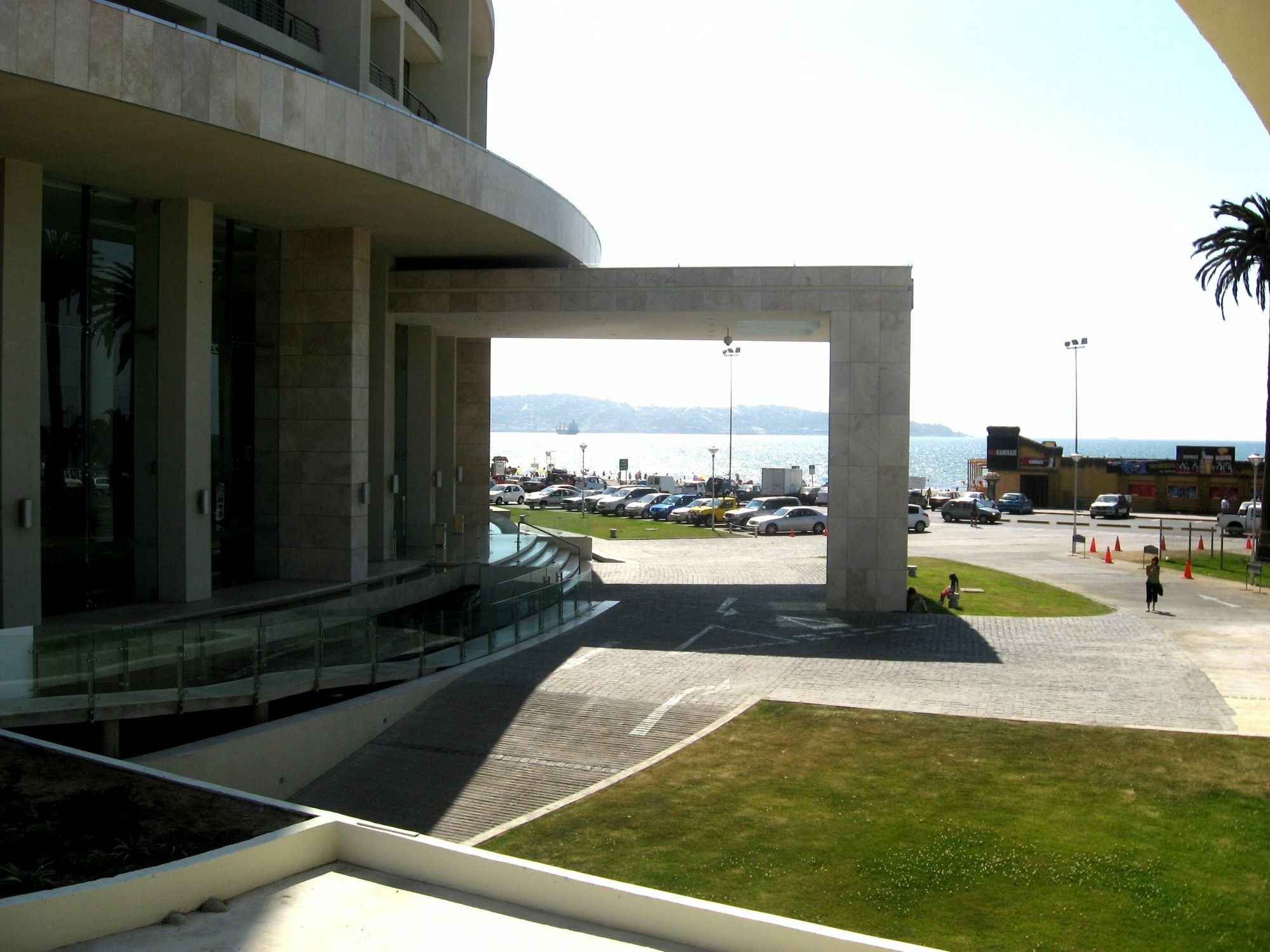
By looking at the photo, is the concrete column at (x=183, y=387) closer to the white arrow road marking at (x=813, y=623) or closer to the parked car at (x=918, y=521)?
the white arrow road marking at (x=813, y=623)

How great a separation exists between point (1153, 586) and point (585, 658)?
1497cm

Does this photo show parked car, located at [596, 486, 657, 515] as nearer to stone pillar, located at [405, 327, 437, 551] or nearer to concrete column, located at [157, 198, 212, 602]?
stone pillar, located at [405, 327, 437, 551]

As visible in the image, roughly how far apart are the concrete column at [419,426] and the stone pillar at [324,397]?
7987 millimetres

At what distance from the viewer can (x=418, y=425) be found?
3247cm

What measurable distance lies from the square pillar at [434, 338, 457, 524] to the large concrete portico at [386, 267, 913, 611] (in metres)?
8.28

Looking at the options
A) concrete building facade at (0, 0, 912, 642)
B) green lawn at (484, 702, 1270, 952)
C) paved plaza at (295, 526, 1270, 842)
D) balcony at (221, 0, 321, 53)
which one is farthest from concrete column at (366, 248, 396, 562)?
green lawn at (484, 702, 1270, 952)

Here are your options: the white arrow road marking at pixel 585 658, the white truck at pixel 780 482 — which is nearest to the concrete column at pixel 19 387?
the white arrow road marking at pixel 585 658

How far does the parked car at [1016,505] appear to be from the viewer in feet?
219

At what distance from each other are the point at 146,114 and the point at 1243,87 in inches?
596

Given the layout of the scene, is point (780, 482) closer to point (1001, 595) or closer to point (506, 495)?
point (506, 495)

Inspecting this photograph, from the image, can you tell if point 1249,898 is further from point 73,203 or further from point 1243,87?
point 73,203

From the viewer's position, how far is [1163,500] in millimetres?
69938

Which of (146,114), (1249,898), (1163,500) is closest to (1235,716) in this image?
(1249,898)

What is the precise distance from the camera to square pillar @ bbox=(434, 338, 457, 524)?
114 feet
